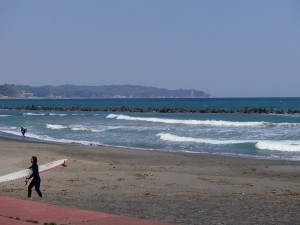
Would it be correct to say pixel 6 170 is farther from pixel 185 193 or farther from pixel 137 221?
pixel 137 221

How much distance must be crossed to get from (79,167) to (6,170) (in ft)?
7.75

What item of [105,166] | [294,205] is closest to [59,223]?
[294,205]

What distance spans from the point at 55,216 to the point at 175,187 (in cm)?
568

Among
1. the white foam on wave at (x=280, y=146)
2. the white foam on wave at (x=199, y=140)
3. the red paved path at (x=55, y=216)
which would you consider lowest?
the white foam on wave at (x=199, y=140)

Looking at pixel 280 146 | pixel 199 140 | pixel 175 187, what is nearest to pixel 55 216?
pixel 175 187

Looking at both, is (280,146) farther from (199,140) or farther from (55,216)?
(55,216)

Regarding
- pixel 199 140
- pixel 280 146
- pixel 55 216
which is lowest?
pixel 199 140

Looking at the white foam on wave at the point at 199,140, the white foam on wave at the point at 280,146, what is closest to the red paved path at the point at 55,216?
the white foam on wave at the point at 280,146

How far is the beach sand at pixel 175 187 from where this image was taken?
978 centimetres

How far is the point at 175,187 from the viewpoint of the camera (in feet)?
45.8

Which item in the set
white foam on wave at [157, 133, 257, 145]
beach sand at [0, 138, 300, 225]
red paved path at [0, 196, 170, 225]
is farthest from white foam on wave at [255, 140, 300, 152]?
red paved path at [0, 196, 170, 225]

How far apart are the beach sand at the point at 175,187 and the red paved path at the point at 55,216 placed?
0.78m

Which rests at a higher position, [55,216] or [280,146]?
[55,216]

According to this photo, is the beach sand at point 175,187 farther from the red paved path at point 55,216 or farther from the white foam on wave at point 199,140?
the white foam on wave at point 199,140
